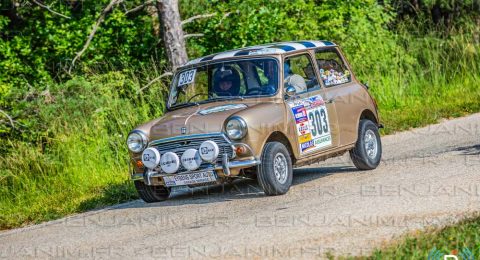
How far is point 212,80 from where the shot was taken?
11.8 m

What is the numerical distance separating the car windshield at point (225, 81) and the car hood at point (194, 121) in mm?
249

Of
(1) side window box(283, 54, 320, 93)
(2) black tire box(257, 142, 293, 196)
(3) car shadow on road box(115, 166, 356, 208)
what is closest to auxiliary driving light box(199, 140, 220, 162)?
(2) black tire box(257, 142, 293, 196)

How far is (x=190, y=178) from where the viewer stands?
1048cm

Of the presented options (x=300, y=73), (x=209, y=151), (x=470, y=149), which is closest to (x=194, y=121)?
(x=209, y=151)

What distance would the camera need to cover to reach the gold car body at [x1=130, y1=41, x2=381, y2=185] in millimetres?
10289

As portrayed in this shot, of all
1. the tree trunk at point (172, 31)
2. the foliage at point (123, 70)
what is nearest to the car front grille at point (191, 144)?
the foliage at point (123, 70)

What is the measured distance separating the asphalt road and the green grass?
1.59 m

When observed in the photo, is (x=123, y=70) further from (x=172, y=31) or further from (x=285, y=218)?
(x=285, y=218)

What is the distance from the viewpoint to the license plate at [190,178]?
1036cm

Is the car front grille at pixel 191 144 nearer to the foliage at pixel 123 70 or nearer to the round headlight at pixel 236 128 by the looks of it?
the round headlight at pixel 236 128

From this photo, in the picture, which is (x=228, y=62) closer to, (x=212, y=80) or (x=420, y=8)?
(x=212, y=80)

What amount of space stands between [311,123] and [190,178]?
1693mm

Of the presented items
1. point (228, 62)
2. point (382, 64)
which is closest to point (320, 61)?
point (228, 62)

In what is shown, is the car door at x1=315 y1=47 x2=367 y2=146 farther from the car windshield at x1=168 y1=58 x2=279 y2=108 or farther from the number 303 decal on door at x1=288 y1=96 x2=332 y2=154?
the car windshield at x1=168 y1=58 x2=279 y2=108
